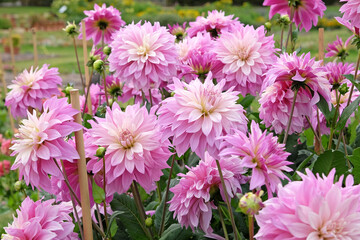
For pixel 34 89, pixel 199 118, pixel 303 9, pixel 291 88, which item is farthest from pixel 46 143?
pixel 303 9

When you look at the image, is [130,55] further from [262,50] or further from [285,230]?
[285,230]

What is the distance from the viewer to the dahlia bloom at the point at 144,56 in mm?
1095

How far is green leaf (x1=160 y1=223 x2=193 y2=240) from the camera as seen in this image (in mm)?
920

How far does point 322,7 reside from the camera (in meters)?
1.13

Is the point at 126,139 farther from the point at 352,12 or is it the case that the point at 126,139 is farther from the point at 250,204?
the point at 352,12

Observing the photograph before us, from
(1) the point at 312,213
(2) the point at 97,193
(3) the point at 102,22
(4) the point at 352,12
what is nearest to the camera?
(1) the point at 312,213

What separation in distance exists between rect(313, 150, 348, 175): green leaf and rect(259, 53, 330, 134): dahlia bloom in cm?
8

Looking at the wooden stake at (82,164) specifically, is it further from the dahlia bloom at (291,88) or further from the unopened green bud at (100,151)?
the dahlia bloom at (291,88)

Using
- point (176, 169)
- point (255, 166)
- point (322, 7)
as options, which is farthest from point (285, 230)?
point (322, 7)

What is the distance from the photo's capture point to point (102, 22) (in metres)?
1.53

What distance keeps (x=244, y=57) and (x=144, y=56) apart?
24 cm

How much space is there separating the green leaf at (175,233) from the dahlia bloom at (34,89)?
0.54 metres

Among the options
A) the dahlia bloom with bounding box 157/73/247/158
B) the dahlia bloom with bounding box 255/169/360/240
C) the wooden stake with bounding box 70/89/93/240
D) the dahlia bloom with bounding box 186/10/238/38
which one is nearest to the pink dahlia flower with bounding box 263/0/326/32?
the dahlia bloom with bounding box 186/10/238/38

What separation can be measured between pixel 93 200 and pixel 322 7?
735 millimetres
